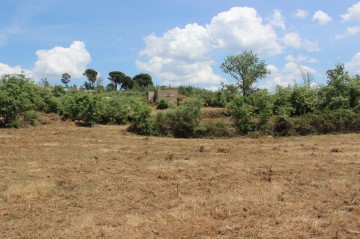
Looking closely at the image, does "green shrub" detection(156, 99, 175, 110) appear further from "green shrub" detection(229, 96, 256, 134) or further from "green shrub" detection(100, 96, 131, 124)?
"green shrub" detection(229, 96, 256, 134)

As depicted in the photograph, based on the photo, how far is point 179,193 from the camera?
8.30 metres

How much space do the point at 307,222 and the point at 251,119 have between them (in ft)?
54.1

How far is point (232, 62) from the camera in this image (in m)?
39.6

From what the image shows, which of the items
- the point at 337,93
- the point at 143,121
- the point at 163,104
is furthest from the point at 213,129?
the point at 163,104

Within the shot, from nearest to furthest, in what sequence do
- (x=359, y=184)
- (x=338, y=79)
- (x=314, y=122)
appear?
(x=359, y=184) < (x=314, y=122) < (x=338, y=79)

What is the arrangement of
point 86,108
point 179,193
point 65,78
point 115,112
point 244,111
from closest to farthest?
point 179,193 → point 244,111 → point 86,108 → point 115,112 → point 65,78

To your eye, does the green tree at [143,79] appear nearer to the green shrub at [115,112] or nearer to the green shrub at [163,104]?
the green shrub at [163,104]

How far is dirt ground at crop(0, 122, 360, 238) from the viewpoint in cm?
590

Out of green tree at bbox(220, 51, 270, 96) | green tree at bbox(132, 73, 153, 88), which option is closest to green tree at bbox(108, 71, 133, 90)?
green tree at bbox(132, 73, 153, 88)

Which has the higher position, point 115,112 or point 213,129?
point 115,112

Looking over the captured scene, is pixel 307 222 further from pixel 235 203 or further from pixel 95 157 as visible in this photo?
pixel 95 157

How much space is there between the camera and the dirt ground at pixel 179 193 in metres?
5.90

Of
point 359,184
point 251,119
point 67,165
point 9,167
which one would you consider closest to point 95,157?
point 67,165

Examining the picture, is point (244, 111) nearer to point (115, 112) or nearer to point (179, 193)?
point (115, 112)
